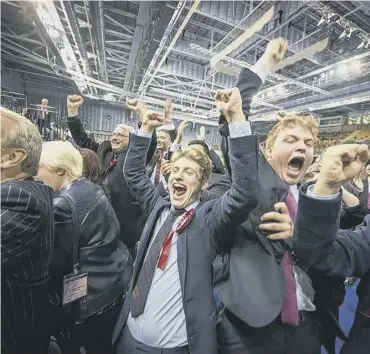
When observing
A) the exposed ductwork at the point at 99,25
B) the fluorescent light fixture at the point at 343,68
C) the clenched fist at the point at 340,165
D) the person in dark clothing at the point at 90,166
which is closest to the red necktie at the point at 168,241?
the clenched fist at the point at 340,165

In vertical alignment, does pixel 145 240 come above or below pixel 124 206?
above

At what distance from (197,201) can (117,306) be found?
2.24ft

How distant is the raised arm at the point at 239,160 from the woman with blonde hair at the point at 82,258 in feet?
2.12

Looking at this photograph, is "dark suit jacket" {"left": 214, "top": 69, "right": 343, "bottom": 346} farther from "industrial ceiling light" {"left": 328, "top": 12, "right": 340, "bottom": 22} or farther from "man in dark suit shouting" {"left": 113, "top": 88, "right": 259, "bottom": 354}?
"industrial ceiling light" {"left": 328, "top": 12, "right": 340, "bottom": 22}

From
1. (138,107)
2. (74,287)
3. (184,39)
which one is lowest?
(74,287)

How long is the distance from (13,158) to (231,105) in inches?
26.0

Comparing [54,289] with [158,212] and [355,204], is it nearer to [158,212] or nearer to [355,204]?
[158,212]

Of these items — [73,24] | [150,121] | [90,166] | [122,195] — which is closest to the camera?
[150,121]

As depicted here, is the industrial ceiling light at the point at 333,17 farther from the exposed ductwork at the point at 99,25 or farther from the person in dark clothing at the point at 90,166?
the person in dark clothing at the point at 90,166

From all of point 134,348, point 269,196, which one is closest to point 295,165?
point 269,196

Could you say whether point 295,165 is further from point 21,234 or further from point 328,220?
point 21,234

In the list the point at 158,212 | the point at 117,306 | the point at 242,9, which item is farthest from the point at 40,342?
Result: the point at 242,9

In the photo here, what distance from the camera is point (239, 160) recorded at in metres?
0.89

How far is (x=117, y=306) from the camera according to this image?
1.41 meters
